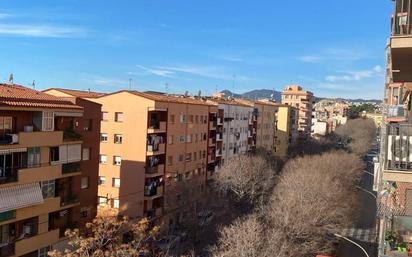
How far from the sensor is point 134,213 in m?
38.7

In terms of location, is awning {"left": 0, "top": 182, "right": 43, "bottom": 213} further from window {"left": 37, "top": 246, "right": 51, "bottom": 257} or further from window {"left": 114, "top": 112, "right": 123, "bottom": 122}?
window {"left": 114, "top": 112, "right": 123, "bottom": 122}

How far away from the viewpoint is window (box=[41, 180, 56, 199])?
936 inches

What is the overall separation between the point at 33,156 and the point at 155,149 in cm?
1749

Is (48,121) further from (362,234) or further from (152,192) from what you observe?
(362,234)

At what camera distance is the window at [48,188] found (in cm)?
2377

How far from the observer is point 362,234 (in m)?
44.3

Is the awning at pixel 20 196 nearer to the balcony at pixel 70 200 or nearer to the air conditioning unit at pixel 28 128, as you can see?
the balcony at pixel 70 200

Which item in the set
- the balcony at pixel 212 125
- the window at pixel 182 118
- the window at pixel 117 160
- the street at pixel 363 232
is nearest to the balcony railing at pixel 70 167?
the window at pixel 117 160

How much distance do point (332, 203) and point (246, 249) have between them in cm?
1452

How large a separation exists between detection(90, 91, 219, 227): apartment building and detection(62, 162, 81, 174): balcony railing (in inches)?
499

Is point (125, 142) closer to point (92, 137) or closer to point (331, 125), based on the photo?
point (92, 137)

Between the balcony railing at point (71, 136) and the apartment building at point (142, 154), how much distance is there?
12.8 metres

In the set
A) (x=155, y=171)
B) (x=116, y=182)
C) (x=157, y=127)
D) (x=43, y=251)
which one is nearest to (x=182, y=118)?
(x=157, y=127)

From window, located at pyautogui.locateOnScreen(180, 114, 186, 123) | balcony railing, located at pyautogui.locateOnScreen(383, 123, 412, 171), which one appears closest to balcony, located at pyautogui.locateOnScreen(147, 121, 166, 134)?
window, located at pyautogui.locateOnScreen(180, 114, 186, 123)
